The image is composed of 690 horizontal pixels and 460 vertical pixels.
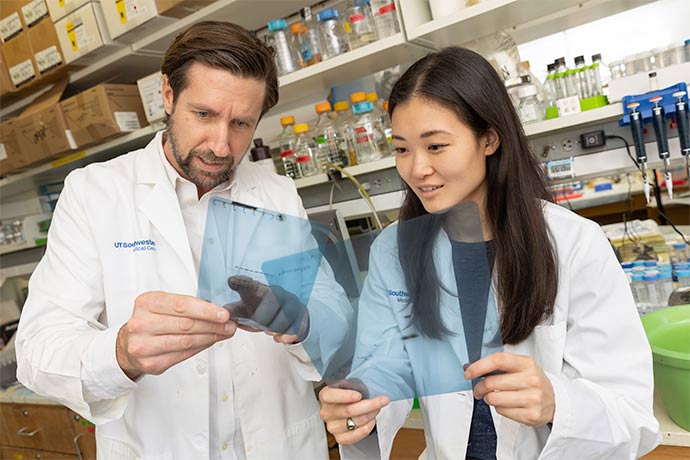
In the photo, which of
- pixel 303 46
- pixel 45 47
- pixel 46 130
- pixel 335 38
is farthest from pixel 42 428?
pixel 335 38

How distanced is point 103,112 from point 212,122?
1.22 metres

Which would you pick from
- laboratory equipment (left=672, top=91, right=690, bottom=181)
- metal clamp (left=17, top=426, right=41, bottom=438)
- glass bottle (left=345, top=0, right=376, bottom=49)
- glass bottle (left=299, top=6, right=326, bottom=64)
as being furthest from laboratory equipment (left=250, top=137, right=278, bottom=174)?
metal clamp (left=17, top=426, right=41, bottom=438)

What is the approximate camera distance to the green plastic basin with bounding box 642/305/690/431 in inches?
39.9

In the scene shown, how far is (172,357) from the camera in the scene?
0.86 m

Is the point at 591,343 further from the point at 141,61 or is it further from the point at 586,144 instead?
the point at 141,61

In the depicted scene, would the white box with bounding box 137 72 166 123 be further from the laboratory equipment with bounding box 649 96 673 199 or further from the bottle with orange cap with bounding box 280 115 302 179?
the laboratory equipment with bounding box 649 96 673 199

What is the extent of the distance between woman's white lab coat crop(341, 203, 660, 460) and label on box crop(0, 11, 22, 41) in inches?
93.9

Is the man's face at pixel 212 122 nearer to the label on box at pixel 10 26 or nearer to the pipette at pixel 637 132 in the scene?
the pipette at pixel 637 132

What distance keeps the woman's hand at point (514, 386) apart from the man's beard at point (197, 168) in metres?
0.79

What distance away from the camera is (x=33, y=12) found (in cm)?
227

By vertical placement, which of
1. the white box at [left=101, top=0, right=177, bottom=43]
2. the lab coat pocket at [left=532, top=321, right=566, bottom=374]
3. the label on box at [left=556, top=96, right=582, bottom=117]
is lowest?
the lab coat pocket at [left=532, top=321, right=566, bottom=374]

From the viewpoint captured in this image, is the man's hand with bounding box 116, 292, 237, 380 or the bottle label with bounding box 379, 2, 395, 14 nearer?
the man's hand with bounding box 116, 292, 237, 380

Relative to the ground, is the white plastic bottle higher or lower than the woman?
higher

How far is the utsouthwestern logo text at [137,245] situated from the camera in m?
1.18
